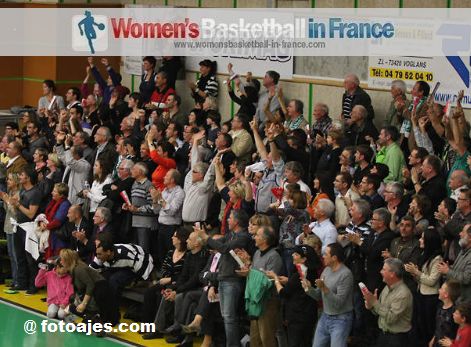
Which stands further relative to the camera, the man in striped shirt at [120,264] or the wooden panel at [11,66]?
the wooden panel at [11,66]

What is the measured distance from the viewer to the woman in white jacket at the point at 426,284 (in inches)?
562

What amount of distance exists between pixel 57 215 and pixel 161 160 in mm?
1917

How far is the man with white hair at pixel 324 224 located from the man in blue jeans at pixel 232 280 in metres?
0.98

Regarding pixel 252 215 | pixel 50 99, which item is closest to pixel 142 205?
pixel 252 215

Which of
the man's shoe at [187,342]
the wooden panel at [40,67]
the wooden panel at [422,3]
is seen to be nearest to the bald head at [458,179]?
the wooden panel at [422,3]

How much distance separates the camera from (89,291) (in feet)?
57.5

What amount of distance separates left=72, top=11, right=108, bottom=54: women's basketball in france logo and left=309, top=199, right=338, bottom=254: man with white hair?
1013cm

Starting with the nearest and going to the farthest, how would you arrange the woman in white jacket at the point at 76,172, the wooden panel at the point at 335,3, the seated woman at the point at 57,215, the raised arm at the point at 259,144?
the raised arm at the point at 259,144, the seated woman at the point at 57,215, the wooden panel at the point at 335,3, the woman in white jacket at the point at 76,172

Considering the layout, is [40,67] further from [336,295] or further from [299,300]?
[336,295]

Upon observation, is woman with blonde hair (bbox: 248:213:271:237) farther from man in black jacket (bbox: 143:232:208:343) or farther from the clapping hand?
the clapping hand

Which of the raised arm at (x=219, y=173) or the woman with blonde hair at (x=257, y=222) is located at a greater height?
the raised arm at (x=219, y=173)

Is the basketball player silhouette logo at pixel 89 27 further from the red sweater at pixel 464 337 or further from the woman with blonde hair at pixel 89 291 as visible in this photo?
the red sweater at pixel 464 337

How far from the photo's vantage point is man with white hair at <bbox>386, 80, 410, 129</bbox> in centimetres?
1741

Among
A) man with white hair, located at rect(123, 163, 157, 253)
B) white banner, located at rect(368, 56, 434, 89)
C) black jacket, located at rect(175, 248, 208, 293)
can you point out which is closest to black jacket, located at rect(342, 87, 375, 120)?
white banner, located at rect(368, 56, 434, 89)
